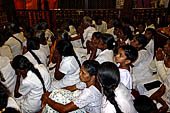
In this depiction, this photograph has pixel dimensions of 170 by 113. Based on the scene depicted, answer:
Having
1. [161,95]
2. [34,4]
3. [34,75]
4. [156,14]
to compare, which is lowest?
[161,95]

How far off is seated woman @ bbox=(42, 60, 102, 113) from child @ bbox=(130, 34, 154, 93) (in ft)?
4.20

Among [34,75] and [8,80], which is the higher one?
[34,75]

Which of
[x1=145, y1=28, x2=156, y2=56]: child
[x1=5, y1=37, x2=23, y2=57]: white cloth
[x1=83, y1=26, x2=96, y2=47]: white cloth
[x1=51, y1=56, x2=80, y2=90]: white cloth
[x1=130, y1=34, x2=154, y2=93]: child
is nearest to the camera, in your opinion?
[x1=51, y1=56, x2=80, y2=90]: white cloth

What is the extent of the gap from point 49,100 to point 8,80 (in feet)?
3.89

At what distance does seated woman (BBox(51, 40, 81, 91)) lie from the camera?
2.69 metres

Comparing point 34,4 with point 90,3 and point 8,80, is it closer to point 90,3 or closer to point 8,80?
point 90,3

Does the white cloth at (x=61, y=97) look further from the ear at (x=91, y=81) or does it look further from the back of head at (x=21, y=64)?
the back of head at (x=21, y=64)

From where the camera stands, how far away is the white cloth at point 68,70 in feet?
8.82

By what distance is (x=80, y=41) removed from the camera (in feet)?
15.6

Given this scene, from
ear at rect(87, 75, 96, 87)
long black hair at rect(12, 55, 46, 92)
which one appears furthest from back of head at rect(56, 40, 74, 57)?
ear at rect(87, 75, 96, 87)

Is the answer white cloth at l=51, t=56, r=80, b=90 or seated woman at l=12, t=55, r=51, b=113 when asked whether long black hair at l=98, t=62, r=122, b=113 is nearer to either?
seated woman at l=12, t=55, r=51, b=113

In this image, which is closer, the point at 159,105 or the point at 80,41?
the point at 159,105

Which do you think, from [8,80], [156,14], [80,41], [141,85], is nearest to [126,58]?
[141,85]

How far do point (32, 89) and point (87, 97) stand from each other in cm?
85
